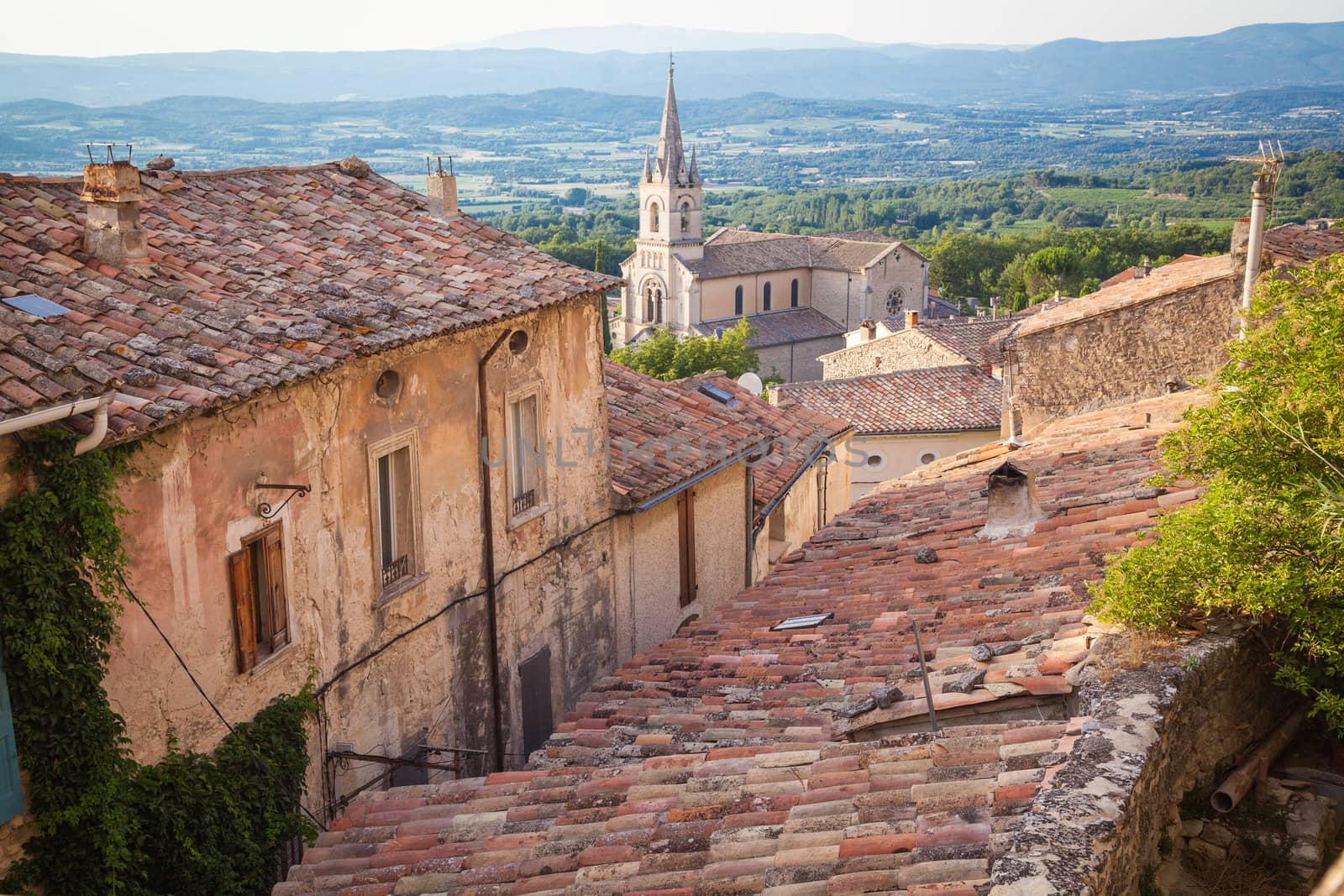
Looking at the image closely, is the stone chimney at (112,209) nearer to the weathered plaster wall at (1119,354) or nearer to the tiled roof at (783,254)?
the weathered plaster wall at (1119,354)

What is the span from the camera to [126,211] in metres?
8.63

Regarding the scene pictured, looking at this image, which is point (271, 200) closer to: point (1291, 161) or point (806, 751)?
point (806, 751)

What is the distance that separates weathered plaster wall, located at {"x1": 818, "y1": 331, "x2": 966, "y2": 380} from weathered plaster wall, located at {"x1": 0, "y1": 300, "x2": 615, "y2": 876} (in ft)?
89.7

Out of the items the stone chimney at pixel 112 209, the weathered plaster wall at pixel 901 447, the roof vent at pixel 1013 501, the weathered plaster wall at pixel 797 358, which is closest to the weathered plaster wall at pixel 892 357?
the weathered plaster wall at pixel 901 447

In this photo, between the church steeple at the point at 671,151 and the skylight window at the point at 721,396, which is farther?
the church steeple at the point at 671,151

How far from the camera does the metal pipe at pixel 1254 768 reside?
6281 millimetres

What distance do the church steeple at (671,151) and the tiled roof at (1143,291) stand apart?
266ft

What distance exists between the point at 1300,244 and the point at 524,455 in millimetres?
10421

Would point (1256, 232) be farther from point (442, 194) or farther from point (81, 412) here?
point (81, 412)

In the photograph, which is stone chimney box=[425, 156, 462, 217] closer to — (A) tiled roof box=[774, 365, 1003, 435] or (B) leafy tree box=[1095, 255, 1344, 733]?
(B) leafy tree box=[1095, 255, 1344, 733]

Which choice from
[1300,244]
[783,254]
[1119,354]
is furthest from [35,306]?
[783,254]

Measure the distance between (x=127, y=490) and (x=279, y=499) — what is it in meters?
1.48

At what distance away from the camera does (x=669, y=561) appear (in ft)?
48.9

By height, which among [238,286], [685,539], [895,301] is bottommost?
[895,301]
